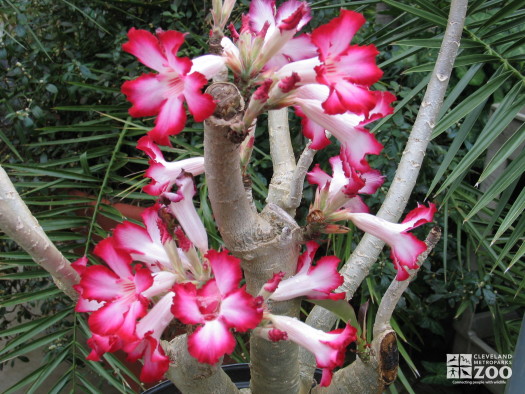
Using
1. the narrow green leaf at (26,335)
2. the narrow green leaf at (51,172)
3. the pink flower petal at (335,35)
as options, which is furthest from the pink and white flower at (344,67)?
the narrow green leaf at (51,172)

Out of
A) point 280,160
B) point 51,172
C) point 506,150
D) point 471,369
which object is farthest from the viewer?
point 471,369

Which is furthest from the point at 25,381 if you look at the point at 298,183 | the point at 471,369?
the point at 471,369

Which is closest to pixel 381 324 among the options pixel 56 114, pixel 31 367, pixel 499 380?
pixel 499 380

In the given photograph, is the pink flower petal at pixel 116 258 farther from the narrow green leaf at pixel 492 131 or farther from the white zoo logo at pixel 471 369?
the white zoo logo at pixel 471 369

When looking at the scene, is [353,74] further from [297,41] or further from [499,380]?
[499,380]

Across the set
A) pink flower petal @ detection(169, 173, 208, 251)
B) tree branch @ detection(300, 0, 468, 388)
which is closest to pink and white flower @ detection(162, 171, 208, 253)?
pink flower petal @ detection(169, 173, 208, 251)

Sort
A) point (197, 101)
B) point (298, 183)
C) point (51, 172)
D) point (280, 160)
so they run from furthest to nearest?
1. point (51, 172)
2. point (280, 160)
3. point (298, 183)
4. point (197, 101)

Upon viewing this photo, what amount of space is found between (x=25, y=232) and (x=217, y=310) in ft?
0.58

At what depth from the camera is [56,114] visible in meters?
1.63

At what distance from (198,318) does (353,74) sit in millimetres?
192

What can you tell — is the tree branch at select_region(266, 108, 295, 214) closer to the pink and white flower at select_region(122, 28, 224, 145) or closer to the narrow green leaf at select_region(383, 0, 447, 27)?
the pink and white flower at select_region(122, 28, 224, 145)

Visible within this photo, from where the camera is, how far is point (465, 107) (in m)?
0.94

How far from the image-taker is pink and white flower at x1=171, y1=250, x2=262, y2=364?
1.21 ft

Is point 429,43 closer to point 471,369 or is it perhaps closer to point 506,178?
point 506,178
